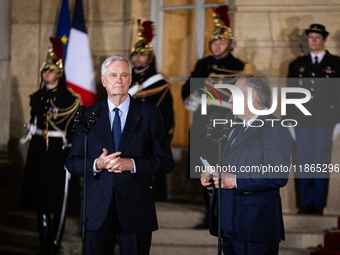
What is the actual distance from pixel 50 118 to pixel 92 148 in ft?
8.70

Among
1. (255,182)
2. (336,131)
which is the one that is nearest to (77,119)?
(255,182)

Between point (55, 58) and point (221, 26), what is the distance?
194cm

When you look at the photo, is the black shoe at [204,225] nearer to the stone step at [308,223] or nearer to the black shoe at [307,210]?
the stone step at [308,223]

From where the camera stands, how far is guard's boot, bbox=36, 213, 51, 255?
15.6 feet

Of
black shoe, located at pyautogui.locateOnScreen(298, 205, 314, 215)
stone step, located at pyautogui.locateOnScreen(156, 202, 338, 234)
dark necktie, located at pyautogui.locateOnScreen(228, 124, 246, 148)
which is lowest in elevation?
stone step, located at pyautogui.locateOnScreen(156, 202, 338, 234)

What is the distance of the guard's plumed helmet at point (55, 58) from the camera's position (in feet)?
16.5

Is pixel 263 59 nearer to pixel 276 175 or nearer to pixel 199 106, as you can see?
pixel 199 106

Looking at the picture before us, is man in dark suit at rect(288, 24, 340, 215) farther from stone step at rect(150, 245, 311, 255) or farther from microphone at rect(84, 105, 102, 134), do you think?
microphone at rect(84, 105, 102, 134)

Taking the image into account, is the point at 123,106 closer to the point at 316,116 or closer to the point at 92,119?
the point at 92,119

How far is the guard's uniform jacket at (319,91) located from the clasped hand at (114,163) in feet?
10.3

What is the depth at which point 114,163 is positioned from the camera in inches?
89.4

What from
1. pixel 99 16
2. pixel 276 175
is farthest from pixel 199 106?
pixel 276 175

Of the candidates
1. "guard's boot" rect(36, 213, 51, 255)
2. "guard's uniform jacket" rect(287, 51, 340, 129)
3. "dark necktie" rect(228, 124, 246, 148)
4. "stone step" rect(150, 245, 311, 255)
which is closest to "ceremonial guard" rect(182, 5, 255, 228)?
"guard's uniform jacket" rect(287, 51, 340, 129)

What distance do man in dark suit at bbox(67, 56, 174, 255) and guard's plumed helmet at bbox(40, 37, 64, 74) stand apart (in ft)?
8.84
